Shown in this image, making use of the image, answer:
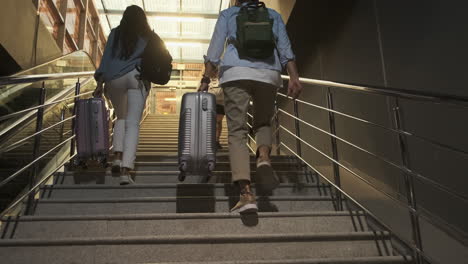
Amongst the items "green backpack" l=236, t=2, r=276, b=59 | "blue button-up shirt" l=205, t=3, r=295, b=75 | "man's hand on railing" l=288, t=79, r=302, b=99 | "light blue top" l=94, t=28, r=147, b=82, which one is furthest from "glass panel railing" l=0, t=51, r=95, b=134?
"man's hand on railing" l=288, t=79, r=302, b=99

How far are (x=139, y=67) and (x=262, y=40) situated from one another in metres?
1.13

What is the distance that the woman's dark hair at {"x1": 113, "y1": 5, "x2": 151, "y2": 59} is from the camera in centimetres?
302

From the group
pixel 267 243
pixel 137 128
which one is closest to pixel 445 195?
pixel 267 243

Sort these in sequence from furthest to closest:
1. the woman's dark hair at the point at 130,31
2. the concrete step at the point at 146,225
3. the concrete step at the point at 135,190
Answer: the woman's dark hair at the point at 130,31 < the concrete step at the point at 135,190 < the concrete step at the point at 146,225

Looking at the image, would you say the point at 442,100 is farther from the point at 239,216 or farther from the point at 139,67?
the point at 139,67

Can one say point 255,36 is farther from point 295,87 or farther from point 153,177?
point 153,177

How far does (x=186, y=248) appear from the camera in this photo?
202 cm

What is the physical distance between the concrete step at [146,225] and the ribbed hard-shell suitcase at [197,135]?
279 millimetres

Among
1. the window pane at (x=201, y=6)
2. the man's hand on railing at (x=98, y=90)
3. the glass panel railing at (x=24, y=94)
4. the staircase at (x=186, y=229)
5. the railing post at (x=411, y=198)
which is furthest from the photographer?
the window pane at (x=201, y=6)

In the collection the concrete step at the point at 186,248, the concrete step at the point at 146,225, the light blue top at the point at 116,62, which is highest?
the light blue top at the point at 116,62

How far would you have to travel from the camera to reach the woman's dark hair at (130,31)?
302 centimetres

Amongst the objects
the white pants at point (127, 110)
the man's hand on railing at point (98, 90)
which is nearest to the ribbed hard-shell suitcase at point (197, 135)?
the white pants at point (127, 110)

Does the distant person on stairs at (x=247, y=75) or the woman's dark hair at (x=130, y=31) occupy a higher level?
the woman's dark hair at (x=130, y=31)

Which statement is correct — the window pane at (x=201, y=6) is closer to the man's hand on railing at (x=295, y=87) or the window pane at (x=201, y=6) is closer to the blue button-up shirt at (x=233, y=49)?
the blue button-up shirt at (x=233, y=49)
